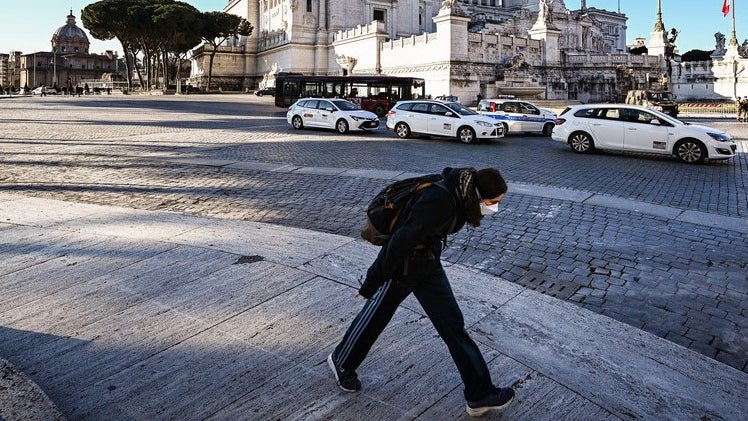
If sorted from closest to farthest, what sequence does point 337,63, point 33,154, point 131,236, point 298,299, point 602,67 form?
1. point 298,299
2. point 131,236
3. point 33,154
4. point 602,67
5. point 337,63

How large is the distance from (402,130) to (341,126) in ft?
9.38

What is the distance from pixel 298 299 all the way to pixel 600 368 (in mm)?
2517

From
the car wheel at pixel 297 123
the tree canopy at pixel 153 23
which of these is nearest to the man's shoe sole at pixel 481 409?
the car wheel at pixel 297 123

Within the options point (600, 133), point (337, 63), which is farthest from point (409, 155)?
point (337, 63)

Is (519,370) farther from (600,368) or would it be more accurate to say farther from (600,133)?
(600,133)

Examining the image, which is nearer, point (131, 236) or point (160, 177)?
point (131, 236)

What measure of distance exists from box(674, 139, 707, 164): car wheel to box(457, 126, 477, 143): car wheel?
644cm

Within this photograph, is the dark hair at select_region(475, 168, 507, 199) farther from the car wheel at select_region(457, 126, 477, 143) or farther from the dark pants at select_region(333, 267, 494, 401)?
the car wheel at select_region(457, 126, 477, 143)

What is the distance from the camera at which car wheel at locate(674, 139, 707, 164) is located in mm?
14742

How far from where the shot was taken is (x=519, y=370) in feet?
12.7

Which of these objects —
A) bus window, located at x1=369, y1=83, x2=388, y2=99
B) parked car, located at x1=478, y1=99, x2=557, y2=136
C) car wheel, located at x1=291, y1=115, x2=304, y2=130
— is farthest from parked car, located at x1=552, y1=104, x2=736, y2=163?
bus window, located at x1=369, y1=83, x2=388, y2=99

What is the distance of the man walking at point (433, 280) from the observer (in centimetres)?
288

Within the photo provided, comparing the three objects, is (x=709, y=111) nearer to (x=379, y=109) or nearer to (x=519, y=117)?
(x=519, y=117)

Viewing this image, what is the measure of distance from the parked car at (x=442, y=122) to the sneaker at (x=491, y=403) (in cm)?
1656
